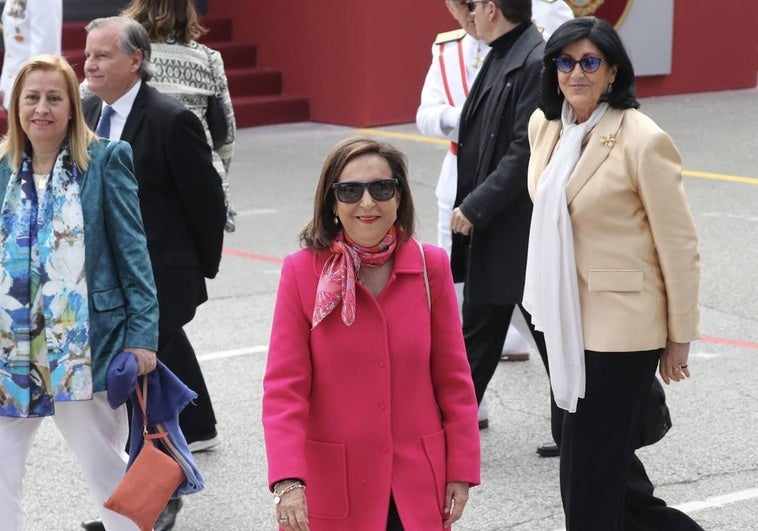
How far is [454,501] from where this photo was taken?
12.0ft

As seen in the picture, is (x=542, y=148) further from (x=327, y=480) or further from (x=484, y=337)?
(x=484, y=337)

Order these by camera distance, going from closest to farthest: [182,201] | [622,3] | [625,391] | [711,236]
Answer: [625,391] → [182,201] → [711,236] → [622,3]

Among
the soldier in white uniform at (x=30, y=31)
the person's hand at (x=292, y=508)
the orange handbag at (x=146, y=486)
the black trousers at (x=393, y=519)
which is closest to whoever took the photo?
the person's hand at (x=292, y=508)

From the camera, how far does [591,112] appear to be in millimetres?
4348

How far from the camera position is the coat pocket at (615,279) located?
13.8ft

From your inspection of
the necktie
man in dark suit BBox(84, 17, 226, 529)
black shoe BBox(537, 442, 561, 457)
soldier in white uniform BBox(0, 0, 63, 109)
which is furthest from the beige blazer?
soldier in white uniform BBox(0, 0, 63, 109)

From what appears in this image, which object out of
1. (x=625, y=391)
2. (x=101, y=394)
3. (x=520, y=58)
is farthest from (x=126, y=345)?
(x=520, y=58)

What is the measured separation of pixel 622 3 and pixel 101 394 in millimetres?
13126

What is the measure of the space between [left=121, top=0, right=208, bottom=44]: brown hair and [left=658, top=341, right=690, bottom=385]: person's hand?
9.56ft

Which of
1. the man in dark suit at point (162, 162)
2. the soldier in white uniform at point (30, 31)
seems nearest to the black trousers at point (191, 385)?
the man in dark suit at point (162, 162)

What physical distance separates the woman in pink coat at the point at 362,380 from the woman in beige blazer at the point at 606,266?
68 cm

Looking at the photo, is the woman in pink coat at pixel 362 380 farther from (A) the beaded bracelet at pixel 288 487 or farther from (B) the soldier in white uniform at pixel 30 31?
(B) the soldier in white uniform at pixel 30 31

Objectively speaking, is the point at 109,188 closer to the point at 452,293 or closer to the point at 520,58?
the point at 452,293

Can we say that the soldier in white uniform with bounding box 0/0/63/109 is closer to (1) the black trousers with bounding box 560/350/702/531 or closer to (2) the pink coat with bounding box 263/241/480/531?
(1) the black trousers with bounding box 560/350/702/531
